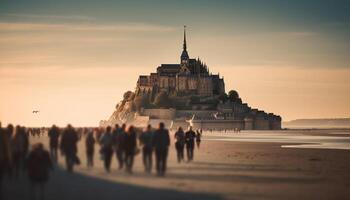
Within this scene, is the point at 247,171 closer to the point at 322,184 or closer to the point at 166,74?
the point at 322,184

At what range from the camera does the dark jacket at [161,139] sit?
15812 mm

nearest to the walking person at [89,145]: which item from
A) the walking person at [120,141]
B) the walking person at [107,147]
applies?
the walking person at [107,147]

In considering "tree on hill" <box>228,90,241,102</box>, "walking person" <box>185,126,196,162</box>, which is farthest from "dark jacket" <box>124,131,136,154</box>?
"tree on hill" <box>228,90,241,102</box>

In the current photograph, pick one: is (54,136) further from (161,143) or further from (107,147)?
(161,143)

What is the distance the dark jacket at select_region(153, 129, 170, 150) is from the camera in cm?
1581

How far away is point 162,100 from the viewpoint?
153250 mm

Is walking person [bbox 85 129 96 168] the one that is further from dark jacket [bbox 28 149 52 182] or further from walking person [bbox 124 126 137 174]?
dark jacket [bbox 28 149 52 182]

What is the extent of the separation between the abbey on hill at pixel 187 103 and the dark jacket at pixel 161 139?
122751 millimetres

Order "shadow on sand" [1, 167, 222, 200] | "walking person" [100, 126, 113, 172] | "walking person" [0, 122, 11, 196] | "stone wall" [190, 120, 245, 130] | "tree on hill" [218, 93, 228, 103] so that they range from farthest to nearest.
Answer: "tree on hill" [218, 93, 228, 103]
"stone wall" [190, 120, 245, 130]
"walking person" [100, 126, 113, 172]
"shadow on sand" [1, 167, 222, 200]
"walking person" [0, 122, 11, 196]

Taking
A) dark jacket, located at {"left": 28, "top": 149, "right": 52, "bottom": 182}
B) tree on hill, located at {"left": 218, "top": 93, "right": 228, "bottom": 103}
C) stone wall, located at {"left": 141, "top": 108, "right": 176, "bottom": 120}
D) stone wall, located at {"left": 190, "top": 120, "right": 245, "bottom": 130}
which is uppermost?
tree on hill, located at {"left": 218, "top": 93, "right": 228, "bottom": 103}

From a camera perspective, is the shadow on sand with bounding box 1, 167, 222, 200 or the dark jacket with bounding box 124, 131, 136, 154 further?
the dark jacket with bounding box 124, 131, 136, 154

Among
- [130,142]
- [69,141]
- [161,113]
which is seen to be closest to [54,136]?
[69,141]

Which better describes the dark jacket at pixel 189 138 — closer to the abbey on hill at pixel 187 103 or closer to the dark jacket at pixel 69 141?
the dark jacket at pixel 69 141

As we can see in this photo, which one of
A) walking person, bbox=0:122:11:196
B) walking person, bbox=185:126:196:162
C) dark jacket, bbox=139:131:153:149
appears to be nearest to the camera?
walking person, bbox=0:122:11:196
